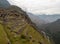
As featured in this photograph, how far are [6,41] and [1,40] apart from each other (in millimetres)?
3198

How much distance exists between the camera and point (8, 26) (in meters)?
176

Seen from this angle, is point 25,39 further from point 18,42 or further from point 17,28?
point 17,28

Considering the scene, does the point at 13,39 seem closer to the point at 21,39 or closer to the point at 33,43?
the point at 21,39

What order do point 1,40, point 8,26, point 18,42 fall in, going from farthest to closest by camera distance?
point 8,26 < point 18,42 < point 1,40

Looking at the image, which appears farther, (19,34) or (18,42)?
(19,34)

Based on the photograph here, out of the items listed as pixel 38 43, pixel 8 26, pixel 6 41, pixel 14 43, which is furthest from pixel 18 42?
pixel 8 26

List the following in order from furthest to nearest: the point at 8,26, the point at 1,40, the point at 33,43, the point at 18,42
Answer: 1. the point at 8,26
2. the point at 33,43
3. the point at 18,42
4. the point at 1,40

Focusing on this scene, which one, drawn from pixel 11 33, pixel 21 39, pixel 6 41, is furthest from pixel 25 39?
pixel 6 41

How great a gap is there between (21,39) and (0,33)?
51.6 feet

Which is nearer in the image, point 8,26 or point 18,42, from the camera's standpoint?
point 18,42

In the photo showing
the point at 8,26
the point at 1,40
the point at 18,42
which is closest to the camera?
the point at 1,40

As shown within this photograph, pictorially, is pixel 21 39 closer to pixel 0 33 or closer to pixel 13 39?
pixel 13 39

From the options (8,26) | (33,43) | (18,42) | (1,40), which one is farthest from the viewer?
(8,26)

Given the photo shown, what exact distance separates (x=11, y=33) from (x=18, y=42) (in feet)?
55.7
